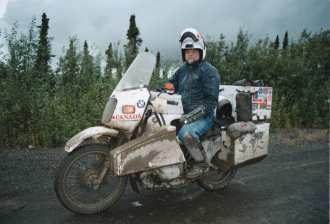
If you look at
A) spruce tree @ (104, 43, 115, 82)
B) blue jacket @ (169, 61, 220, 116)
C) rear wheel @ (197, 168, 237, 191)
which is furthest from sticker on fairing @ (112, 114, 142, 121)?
spruce tree @ (104, 43, 115, 82)

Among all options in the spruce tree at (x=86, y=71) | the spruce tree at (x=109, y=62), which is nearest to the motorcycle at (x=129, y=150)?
the spruce tree at (x=86, y=71)

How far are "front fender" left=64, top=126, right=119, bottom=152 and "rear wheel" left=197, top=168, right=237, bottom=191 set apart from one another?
1.58m

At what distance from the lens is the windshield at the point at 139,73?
3996 millimetres

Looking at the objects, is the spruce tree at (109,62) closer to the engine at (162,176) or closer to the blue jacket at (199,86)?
the blue jacket at (199,86)

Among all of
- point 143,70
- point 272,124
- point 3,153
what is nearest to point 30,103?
point 3,153

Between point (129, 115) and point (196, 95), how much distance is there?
100 cm

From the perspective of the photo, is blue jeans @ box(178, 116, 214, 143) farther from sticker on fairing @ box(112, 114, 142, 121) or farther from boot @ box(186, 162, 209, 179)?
sticker on fairing @ box(112, 114, 142, 121)

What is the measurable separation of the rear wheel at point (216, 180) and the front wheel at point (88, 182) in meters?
1.33

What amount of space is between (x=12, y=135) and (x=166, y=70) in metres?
4.87

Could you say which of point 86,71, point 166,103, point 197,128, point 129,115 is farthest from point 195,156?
point 86,71

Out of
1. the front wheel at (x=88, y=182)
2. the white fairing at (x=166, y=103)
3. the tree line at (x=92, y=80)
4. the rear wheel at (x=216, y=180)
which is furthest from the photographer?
the tree line at (x=92, y=80)

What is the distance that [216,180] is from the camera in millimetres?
4727

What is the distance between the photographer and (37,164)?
5.66 metres

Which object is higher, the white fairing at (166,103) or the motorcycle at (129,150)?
the white fairing at (166,103)
